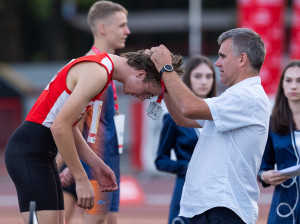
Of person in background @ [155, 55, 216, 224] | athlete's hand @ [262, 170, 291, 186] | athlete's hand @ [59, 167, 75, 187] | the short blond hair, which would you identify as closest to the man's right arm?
athlete's hand @ [262, 170, 291, 186]

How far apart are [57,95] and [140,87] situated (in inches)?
19.8

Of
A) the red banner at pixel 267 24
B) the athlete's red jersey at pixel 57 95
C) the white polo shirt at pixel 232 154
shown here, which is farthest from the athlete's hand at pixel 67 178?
the red banner at pixel 267 24

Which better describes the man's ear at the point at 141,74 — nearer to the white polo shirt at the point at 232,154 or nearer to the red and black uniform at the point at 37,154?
the red and black uniform at the point at 37,154

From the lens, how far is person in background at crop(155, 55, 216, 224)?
5.40 meters

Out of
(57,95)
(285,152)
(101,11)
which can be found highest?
(101,11)

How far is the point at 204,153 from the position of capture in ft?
12.8

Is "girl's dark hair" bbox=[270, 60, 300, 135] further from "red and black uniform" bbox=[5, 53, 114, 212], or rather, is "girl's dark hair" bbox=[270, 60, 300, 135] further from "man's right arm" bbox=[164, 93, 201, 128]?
"red and black uniform" bbox=[5, 53, 114, 212]

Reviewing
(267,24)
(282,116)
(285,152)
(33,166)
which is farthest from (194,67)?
(267,24)

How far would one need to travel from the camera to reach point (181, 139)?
5469 mm

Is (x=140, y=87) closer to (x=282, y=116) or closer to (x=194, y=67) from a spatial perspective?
(x=282, y=116)

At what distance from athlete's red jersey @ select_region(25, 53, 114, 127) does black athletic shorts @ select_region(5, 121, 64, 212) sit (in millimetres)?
59

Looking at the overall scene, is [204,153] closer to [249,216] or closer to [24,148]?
[249,216]

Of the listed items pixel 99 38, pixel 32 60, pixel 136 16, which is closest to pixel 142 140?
pixel 99 38

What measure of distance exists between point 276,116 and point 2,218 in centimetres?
598
